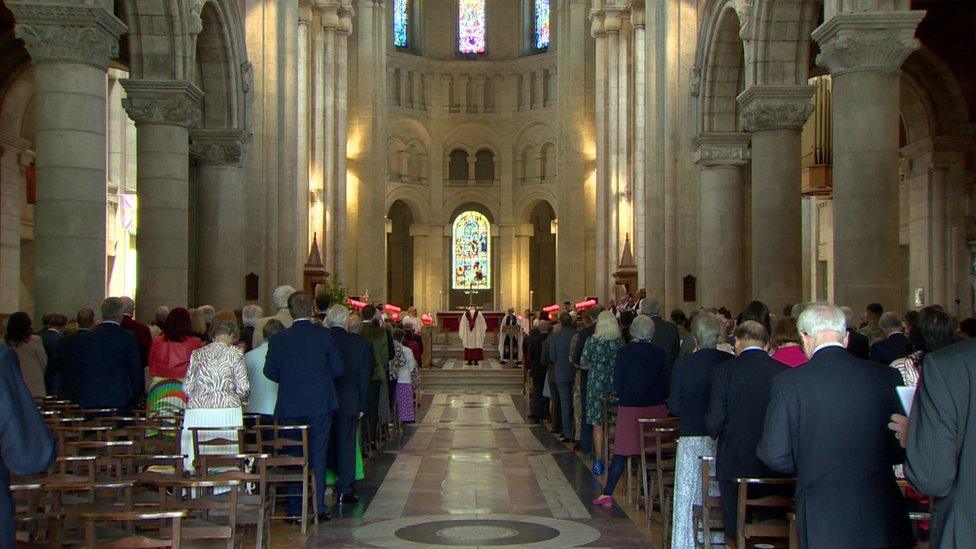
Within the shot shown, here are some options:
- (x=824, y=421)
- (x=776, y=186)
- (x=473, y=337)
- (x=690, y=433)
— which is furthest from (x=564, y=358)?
(x=473, y=337)

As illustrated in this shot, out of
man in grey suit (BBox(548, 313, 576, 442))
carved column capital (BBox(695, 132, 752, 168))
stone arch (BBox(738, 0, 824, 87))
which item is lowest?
man in grey suit (BBox(548, 313, 576, 442))

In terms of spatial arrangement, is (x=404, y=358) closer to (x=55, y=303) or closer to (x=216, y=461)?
(x=55, y=303)

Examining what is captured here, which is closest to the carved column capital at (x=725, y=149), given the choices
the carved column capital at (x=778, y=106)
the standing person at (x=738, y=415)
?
the carved column capital at (x=778, y=106)

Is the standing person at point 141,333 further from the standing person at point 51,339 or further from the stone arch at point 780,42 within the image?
the stone arch at point 780,42

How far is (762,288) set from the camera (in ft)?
62.1

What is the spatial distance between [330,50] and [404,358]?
18606 millimetres

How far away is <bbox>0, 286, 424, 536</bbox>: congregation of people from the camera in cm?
974

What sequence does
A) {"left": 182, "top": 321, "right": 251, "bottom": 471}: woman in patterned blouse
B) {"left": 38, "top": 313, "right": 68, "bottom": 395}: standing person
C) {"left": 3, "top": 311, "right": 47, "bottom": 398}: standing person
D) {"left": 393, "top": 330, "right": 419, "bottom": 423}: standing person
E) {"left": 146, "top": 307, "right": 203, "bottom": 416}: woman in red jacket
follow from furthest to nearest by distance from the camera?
Result: {"left": 393, "top": 330, "right": 419, "bottom": 423}: standing person
{"left": 38, "top": 313, "right": 68, "bottom": 395}: standing person
{"left": 3, "top": 311, "right": 47, "bottom": 398}: standing person
{"left": 146, "top": 307, "right": 203, "bottom": 416}: woman in red jacket
{"left": 182, "top": 321, "right": 251, "bottom": 471}: woman in patterned blouse

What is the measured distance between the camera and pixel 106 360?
37.3ft

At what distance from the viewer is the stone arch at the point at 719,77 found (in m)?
22.0

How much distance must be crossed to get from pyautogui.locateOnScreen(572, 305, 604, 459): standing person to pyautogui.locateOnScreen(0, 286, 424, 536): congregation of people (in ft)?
11.4

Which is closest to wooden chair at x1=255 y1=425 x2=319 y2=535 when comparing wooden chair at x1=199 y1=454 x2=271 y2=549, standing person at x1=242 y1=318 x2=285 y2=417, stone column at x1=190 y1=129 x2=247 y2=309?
standing person at x1=242 y1=318 x2=285 y2=417

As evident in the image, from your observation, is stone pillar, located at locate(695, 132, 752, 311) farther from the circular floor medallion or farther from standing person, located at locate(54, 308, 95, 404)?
standing person, located at locate(54, 308, 95, 404)

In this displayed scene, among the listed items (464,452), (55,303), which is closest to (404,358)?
(464,452)
